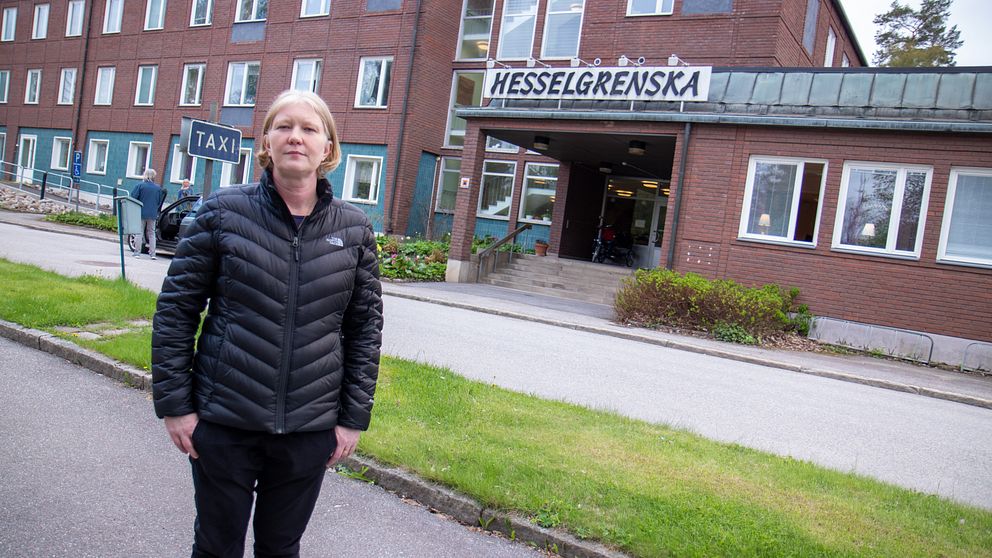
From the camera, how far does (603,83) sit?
703 inches

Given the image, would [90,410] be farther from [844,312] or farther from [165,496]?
[844,312]

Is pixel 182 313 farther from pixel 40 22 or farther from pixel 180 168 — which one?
pixel 40 22

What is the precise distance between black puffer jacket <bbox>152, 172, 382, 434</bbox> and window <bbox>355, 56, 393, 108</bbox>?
26414mm

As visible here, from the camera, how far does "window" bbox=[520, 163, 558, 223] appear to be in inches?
1022

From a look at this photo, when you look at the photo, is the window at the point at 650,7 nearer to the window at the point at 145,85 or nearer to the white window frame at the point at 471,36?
the white window frame at the point at 471,36

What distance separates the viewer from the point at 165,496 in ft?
14.0

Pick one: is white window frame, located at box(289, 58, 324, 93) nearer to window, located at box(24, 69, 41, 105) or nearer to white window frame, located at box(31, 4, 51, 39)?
window, located at box(24, 69, 41, 105)

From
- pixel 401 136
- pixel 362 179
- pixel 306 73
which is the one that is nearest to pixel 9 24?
pixel 306 73

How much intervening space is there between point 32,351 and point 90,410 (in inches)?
87.8

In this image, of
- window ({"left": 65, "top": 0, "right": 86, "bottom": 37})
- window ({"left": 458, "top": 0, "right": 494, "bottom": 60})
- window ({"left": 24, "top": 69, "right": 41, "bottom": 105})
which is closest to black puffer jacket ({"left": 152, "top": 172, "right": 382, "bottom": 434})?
window ({"left": 458, "top": 0, "right": 494, "bottom": 60})

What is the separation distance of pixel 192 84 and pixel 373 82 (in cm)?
1072

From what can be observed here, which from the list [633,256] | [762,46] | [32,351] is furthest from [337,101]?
[32,351]

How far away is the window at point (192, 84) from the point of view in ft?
110

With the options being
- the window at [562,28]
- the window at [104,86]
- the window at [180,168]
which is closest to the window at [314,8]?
the window at [180,168]
